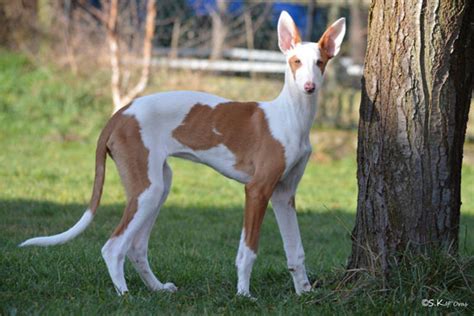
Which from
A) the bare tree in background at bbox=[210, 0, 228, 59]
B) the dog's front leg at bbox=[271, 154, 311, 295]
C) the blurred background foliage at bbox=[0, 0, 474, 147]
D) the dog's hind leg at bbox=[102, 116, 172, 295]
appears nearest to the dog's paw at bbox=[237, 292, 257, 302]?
the dog's front leg at bbox=[271, 154, 311, 295]

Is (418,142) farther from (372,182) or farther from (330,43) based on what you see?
(330,43)

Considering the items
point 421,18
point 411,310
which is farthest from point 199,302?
point 421,18

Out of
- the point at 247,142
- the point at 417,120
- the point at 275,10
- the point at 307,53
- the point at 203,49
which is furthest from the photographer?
the point at 275,10

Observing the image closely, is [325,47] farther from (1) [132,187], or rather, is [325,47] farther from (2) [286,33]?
(1) [132,187]

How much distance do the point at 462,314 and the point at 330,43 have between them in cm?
175

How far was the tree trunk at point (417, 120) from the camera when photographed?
468 cm

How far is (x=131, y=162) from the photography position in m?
4.96

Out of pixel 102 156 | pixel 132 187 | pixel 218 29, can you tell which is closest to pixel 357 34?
pixel 218 29

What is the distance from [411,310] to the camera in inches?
175

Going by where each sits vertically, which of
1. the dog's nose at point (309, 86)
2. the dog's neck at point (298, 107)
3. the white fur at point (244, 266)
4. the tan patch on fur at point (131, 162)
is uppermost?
the dog's nose at point (309, 86)

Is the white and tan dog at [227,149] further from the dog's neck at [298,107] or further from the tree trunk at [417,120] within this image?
the tree trunk at [417,120]

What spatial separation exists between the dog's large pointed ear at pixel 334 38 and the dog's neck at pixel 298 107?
273mm

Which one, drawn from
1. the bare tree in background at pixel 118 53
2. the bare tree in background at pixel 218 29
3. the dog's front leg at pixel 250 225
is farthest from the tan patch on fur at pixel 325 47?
the bare tree in background at pixel 218 29

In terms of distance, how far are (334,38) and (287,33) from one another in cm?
28
